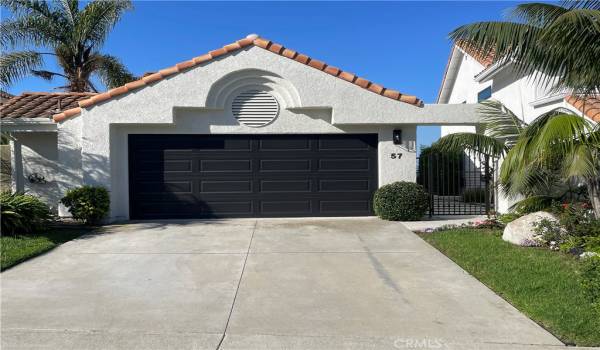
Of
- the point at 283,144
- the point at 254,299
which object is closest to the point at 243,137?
the point at 283,144

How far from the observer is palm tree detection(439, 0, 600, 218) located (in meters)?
6.38

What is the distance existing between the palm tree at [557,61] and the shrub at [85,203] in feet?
27.7

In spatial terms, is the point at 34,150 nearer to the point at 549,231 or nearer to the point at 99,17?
the point at 99,17

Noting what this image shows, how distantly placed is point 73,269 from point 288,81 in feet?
21.3

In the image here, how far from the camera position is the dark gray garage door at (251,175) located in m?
10.9

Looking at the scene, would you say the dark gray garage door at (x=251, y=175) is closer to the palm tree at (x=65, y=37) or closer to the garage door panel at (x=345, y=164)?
the garage door panel at (x=345, y=164)

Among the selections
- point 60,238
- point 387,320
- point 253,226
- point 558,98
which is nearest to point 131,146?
point 60,238

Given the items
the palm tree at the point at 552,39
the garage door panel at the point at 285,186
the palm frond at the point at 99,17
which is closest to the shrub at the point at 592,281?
the palm tree at the point at 552,39

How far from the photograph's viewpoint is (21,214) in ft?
27.2

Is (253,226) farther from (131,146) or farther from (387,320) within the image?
(387,320)

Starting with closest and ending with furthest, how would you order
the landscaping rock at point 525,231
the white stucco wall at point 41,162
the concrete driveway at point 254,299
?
the concrete driveway at point 254,299, the landscaping rock at point 525,231, the white stucco wall at point 41,162

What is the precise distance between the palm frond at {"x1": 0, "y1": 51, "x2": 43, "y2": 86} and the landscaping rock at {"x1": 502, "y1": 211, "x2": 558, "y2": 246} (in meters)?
16.0

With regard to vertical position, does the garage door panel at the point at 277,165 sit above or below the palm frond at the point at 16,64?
below

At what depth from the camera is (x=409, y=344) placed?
3.71 metres
